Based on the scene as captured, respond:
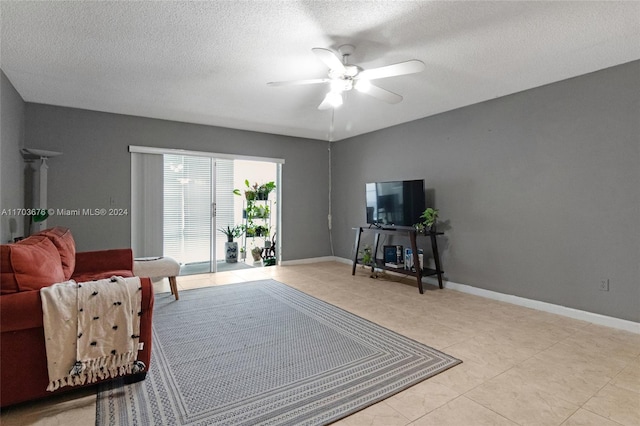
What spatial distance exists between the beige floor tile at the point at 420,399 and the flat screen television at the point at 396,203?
2.66 metres

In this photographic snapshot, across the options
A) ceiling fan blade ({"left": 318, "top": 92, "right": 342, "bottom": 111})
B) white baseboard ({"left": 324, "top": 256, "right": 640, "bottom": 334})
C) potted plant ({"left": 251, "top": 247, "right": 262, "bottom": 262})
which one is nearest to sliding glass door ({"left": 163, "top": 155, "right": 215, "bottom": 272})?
potted plant ({"left": 251, "top": 247, "right": 262, "bottom": 262})

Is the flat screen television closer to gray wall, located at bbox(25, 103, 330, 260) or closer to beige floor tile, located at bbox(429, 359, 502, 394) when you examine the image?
gray wall, located at bbox(25, 103, 330, 260)

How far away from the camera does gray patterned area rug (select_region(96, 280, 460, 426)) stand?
174 centimetres

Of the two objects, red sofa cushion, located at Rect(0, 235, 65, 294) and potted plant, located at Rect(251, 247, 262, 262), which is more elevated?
red sofa cushion, located at Rect(0, 235, 65, 294)

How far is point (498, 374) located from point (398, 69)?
232 cm

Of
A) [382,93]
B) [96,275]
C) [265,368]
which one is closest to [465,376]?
[265,368]

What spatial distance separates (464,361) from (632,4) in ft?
8.68

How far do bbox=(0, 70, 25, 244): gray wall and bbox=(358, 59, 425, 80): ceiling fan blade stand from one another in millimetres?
3471

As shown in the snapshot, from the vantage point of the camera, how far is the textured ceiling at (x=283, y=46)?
2.10 metres

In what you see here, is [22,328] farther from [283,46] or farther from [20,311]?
[283,46]

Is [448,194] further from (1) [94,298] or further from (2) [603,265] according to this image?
(1) [94,298]

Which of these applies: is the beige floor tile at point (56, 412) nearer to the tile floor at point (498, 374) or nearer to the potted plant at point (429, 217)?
the tile floor at point (498, 374)

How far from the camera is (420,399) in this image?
1.85 m

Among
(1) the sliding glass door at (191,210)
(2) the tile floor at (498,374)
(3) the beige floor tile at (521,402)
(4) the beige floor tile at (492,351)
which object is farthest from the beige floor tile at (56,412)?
(1) the sliding glass door at (191,210)
